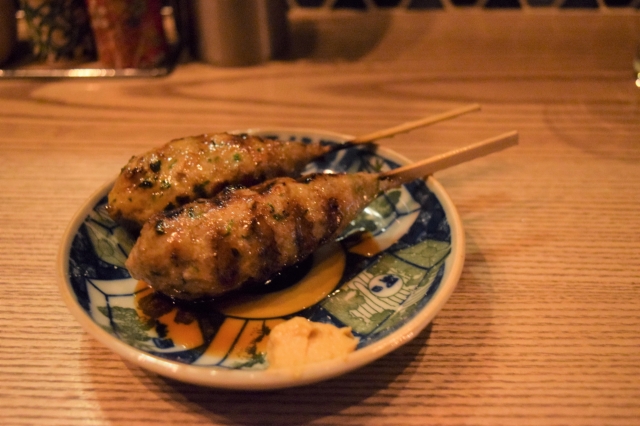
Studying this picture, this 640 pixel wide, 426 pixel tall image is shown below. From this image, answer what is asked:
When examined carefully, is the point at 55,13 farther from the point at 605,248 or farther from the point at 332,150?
the point at 605,248

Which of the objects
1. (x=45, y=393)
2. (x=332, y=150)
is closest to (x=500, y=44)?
(x=332, y=150)

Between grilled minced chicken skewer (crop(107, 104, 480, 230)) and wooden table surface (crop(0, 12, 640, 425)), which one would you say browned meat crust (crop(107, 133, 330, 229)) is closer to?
grilled minced chicken skewer (crop(107, 104, 480, 230))

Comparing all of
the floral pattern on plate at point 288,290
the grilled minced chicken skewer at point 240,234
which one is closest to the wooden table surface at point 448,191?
the floral pattern on plate at point 288,290

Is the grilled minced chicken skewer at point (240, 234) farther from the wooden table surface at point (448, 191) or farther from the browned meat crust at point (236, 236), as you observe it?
the wooden table surface at point (448, 191)

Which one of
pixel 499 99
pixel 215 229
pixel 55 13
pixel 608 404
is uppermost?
pixel 55 13

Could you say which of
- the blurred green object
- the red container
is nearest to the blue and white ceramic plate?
the red container

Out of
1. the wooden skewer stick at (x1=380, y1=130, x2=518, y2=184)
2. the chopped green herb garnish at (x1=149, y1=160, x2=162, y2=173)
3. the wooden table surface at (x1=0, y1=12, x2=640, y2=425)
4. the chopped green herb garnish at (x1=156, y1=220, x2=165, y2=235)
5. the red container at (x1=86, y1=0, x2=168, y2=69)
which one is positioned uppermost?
the red container at (x1=86, y1=0, x2=168, y2=69)

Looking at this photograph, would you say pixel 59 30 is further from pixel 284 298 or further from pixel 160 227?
pixel 284 298
